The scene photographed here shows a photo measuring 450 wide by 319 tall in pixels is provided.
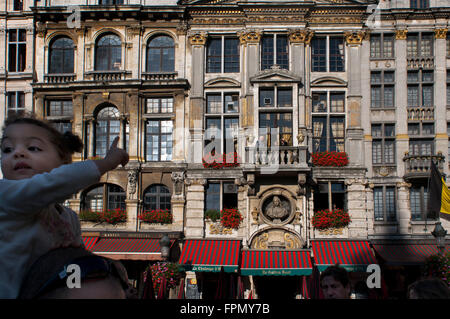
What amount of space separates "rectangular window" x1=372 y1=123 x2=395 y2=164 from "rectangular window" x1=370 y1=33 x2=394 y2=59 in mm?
3126

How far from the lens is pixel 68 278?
7.00 feet

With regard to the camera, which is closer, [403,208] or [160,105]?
[403,208]

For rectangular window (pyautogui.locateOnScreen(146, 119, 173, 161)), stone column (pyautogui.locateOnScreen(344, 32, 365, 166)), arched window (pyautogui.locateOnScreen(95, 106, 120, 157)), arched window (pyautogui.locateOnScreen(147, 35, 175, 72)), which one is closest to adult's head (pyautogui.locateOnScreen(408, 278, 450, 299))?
stone column (pyautogui.locateOnScreen(344, 32, 365, 166))

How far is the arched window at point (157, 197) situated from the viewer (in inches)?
868

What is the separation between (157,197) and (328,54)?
9938 mm

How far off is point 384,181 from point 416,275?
4051 millimetres

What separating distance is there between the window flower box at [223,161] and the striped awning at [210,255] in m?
3.24

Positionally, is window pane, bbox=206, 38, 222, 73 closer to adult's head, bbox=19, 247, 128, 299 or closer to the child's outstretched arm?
the child's outstretched arm

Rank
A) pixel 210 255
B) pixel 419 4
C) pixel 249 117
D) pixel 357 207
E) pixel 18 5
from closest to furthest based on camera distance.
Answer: pixel 210 255 → pixel 357 207 → pixel 249 117 → pixel 419 4 → pixel 18 5

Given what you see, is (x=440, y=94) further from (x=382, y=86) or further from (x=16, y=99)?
(x=16, y=99)

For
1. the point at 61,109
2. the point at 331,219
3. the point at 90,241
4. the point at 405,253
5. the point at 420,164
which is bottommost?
the point at 405,253

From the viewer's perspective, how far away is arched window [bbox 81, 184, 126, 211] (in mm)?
22031

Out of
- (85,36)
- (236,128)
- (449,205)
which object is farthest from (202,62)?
(449,205)

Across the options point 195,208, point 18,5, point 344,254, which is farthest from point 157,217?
point 18,5
